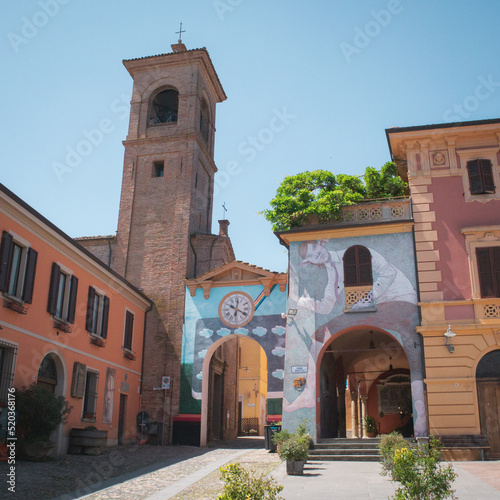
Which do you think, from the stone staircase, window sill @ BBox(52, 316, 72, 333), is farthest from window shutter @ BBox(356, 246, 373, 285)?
window sill @ BBox(52, 316, 72, 333)

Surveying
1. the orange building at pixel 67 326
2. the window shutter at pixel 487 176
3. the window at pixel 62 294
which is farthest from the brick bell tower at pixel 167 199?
the window shutter at pixel 487 176

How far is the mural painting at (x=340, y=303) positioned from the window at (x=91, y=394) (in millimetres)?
6653

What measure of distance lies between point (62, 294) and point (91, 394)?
4008mm

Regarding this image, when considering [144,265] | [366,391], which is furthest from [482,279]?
[144,265]

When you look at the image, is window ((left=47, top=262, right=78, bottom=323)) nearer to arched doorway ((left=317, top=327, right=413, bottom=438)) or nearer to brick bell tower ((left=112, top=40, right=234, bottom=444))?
brick bell tower ((left=112, top=40, right=234, bottom=444))

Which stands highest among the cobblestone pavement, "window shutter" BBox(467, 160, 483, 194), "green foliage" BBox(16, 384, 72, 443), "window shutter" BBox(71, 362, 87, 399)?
"window shutter" BBox(467, 160, 483, 194)

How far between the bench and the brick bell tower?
36.6 feet

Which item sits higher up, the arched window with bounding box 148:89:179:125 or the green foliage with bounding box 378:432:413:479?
the arched window with bounding box 148:89:179:125

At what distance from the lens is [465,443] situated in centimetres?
1591

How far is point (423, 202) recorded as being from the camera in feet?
61.4

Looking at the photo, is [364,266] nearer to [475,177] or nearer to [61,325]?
[475,177]

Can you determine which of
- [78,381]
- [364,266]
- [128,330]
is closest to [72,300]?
[78,381]

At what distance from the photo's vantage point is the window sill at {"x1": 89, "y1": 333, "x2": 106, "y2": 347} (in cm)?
1922

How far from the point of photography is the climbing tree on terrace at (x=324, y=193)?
19547 mm
